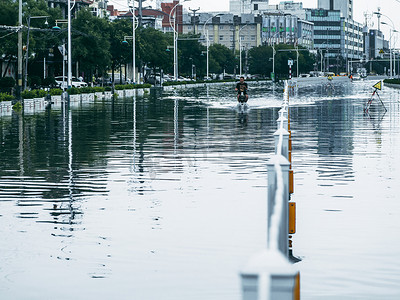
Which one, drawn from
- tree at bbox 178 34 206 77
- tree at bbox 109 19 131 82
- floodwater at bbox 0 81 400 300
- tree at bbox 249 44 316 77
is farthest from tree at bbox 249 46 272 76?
floodwater at bbox 0 81 400 300

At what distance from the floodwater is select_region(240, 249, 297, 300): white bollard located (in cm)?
88

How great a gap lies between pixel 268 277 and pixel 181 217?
7733 mm

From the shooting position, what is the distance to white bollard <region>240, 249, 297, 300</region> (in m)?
3.19

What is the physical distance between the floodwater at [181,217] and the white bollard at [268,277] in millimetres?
884

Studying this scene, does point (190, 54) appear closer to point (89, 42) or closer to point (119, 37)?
point (119, 37)

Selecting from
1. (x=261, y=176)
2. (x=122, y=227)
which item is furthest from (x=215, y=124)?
(x=122, y=227)

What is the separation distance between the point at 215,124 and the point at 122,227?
68.4 feet

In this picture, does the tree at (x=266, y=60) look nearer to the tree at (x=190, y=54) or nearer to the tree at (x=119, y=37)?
the tree at (x=190, y=54)

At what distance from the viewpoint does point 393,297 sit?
6.92 m

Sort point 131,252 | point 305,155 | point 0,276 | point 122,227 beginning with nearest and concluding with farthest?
point 0,276 < point 131,252 < point 122,227 < point 305,155

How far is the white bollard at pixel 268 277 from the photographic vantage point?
319cm

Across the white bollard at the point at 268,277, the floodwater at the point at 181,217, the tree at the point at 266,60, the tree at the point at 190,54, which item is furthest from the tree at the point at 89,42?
the tree at the point at 266,60

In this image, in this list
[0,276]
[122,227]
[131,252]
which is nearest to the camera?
[0,276]

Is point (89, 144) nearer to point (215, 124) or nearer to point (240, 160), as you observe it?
point (240, 160)
